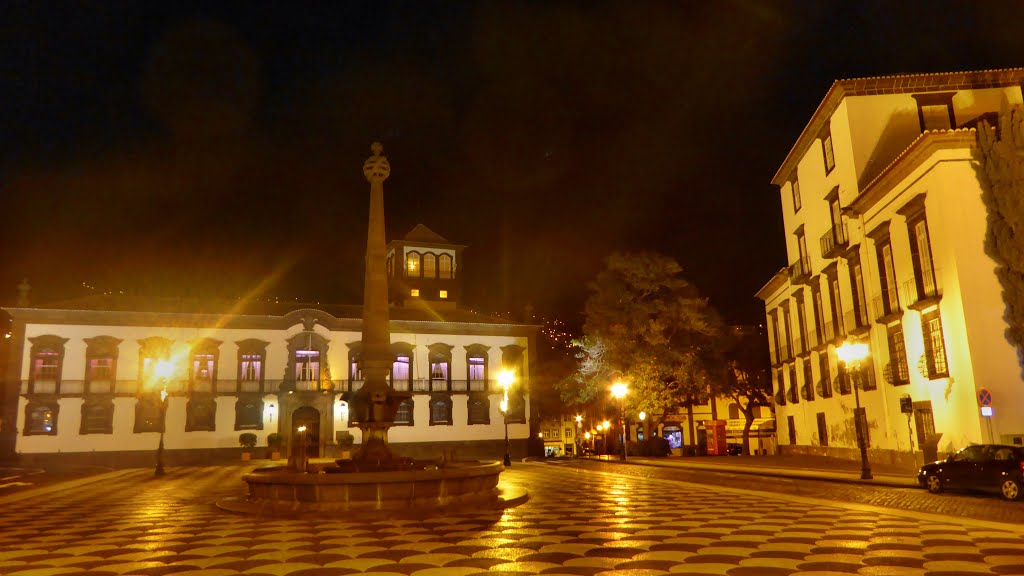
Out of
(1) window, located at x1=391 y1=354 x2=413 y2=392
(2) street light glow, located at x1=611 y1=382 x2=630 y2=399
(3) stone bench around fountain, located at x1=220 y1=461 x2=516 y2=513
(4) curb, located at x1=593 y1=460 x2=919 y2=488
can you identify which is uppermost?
(1) window, located at x1=391 y1=354 x2=413 y2=392

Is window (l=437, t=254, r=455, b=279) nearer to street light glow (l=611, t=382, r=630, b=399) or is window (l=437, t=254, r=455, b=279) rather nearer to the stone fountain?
street light glow (l=611, t=382, r=630, b=399)

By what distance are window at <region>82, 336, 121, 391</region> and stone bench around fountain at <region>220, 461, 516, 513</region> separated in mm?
32309

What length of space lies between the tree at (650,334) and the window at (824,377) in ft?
22.2

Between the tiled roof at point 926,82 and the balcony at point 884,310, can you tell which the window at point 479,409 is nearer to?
the balcony at point 884,310

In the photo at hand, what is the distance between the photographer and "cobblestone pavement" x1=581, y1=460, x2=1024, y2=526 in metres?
13.3

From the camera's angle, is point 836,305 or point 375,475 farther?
point 836,305

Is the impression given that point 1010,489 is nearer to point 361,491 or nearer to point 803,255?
point 361,491

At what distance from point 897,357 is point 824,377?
876 centimetres

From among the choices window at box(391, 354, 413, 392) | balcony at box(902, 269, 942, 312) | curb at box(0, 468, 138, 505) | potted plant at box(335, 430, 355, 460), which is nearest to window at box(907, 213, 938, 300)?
balcony at box(902, 269, 942, 312)

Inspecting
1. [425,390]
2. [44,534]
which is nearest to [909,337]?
[44,534]

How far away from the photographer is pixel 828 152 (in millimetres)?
31016

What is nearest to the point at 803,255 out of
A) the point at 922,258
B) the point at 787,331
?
the point at 787,331

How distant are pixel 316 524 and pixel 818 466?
72.3 ft

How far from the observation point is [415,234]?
59.4 m
